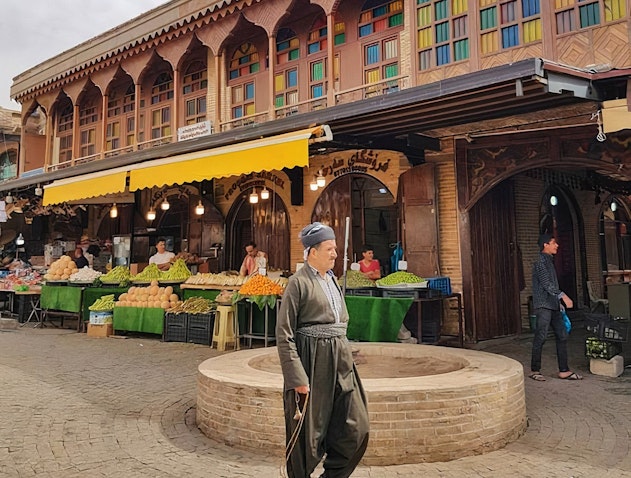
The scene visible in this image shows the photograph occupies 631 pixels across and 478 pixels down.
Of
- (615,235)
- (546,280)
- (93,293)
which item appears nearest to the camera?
(546,280)

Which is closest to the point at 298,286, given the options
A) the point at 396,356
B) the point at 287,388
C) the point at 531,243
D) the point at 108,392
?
the point at 287,388

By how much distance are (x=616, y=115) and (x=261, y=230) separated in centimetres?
915

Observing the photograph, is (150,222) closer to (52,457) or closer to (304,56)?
(304,56)

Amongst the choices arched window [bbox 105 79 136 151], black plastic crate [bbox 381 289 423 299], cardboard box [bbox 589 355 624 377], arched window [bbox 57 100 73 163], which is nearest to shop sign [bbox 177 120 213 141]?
arched window [bbox 105 79 136 151]

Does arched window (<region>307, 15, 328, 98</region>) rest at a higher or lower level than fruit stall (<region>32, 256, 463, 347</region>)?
higher

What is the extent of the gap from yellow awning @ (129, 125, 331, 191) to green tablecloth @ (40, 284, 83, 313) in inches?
134

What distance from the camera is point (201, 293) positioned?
36.2ft

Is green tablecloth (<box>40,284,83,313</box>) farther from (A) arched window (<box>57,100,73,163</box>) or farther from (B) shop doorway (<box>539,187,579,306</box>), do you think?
(B) shop doorway (<box>539,187,579,306</box>)

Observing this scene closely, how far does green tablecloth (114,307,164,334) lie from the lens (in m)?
10.9

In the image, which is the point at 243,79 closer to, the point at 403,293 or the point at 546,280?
the point at 403,293

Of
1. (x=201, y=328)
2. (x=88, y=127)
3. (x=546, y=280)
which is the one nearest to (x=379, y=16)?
(x=546, y=280)

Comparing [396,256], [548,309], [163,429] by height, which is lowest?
[163,429]

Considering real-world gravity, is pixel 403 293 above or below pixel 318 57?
below

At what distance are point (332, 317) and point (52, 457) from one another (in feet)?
9.32
